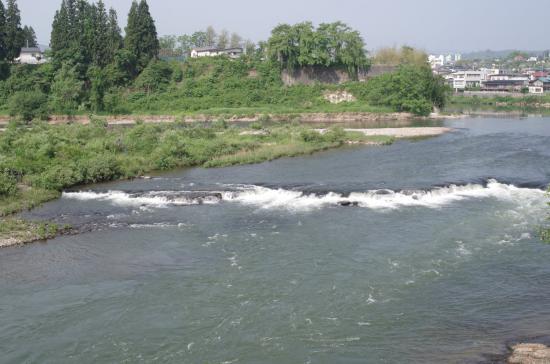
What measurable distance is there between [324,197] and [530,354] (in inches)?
529

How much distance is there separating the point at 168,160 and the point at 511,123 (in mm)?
34796

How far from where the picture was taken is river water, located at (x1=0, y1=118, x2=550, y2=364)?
12469mm

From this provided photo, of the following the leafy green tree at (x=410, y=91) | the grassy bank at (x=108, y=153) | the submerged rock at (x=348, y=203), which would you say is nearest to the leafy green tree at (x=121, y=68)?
the grassy bank at (x=108, y=153)

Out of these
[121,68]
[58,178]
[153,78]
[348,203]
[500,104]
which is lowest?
[348,203]

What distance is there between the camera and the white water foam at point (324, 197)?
23.2 m

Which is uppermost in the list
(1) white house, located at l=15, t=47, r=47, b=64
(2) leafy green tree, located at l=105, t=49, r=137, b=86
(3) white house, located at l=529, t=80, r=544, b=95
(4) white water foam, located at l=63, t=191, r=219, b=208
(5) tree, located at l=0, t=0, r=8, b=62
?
(5) tree, located at l=0, t=0, r=8, b=62

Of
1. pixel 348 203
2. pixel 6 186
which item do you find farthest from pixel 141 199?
pixel 348 203

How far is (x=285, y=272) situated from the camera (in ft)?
53.0

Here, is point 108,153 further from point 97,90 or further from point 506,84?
point 506,84

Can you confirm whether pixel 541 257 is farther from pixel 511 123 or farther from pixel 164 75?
pixel 164 75

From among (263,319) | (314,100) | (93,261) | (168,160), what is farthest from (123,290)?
(314,100)

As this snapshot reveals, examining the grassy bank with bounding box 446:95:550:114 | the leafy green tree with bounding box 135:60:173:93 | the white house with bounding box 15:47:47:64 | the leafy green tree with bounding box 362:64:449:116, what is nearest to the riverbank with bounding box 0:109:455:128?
the leafy green tree with bounding box 362:64:449:116

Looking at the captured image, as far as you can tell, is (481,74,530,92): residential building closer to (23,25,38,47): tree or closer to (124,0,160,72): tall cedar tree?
(124,0,160,72): tall cedar tree

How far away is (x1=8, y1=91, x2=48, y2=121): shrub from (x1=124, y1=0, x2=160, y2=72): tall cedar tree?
12.7 m
